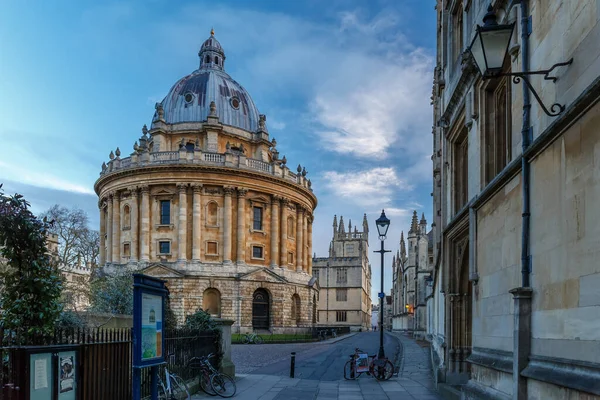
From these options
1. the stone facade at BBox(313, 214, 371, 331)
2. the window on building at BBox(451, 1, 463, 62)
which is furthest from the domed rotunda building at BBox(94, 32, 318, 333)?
the stone facade at BBox(313, 214, 371, 331)

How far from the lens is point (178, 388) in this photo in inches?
475

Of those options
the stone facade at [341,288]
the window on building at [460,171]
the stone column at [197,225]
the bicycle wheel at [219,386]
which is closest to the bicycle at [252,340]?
the stone column at [197,225]

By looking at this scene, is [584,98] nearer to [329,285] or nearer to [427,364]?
[427,364]

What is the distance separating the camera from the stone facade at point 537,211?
525cm

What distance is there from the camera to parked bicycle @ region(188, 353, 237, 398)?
1361cm

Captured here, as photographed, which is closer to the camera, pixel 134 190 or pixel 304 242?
pixel 134 190

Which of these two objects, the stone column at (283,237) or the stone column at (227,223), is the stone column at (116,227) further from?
the stone column at (283,237)

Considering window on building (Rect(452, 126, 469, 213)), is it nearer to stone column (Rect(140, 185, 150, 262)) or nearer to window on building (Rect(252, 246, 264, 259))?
window on building (Rect(252, 246, 264, 259))

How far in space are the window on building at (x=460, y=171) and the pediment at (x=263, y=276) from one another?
123 ft

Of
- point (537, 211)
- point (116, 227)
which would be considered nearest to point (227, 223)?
point (116, 227)

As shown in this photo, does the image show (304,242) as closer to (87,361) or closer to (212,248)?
(212,248)

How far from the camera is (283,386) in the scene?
631 inches

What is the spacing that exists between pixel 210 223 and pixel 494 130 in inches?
1660

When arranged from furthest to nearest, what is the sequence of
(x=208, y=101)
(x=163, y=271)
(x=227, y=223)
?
(x=208, y=101)
(x=227, y=223)
(x=163, y=271)
